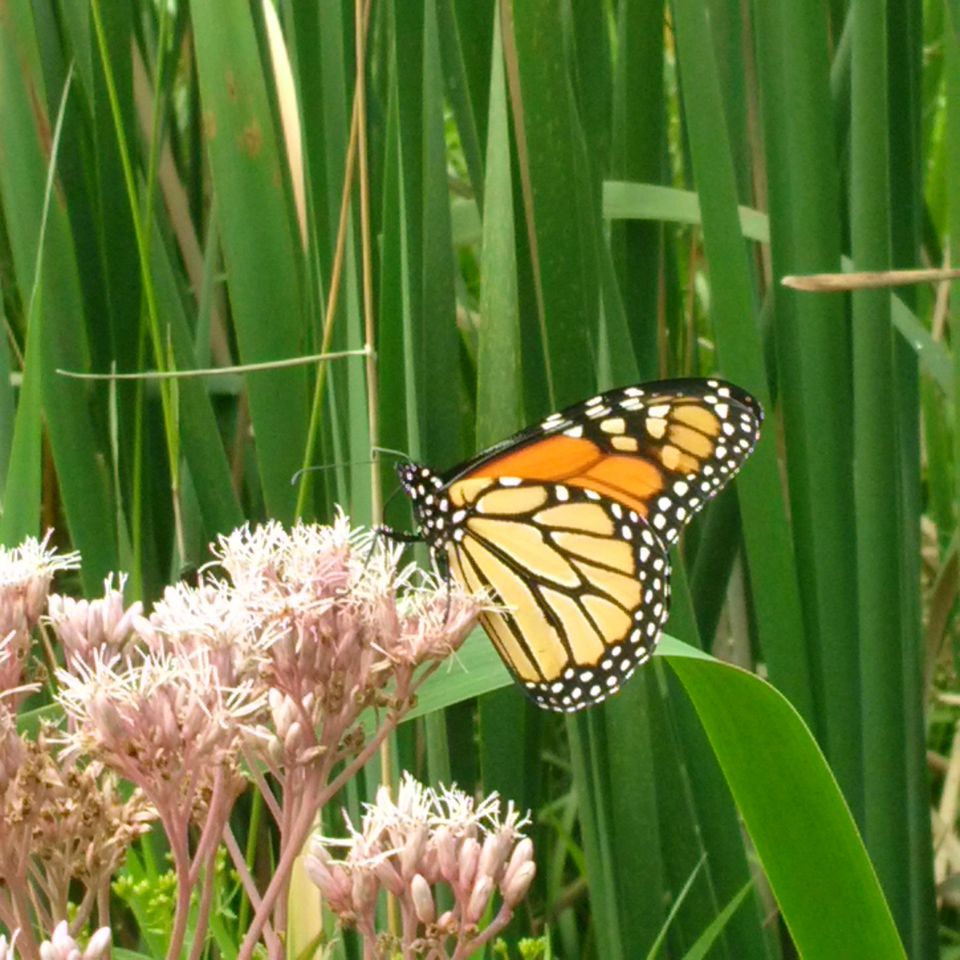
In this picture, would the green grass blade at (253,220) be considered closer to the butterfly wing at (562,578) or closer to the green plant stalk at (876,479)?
the butterfly wing at (562,578)

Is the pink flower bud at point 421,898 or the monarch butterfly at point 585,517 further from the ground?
the monarch butterfly at point 585,517

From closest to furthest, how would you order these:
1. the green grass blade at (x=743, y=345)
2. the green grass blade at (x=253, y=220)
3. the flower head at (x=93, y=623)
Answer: the flower head at (x=93, y=623)
the green grass blade at (x=743, y=345)
the green grass blade at (x=253, y=220)

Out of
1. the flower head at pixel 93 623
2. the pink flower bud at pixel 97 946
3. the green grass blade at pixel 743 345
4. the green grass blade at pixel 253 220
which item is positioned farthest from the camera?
the green grass blade at pixel 253 220

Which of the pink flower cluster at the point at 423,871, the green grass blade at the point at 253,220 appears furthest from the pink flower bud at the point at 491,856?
the green grass blade at the point at 253,220

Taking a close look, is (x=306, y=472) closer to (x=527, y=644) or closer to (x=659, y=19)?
(x=527, y=644)

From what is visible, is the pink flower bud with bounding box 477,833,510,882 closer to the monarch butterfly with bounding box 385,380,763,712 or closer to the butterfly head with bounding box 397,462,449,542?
the monarch butterfly with bounding box 385,380,763,712

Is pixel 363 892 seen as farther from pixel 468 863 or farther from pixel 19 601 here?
pixel 19 601
